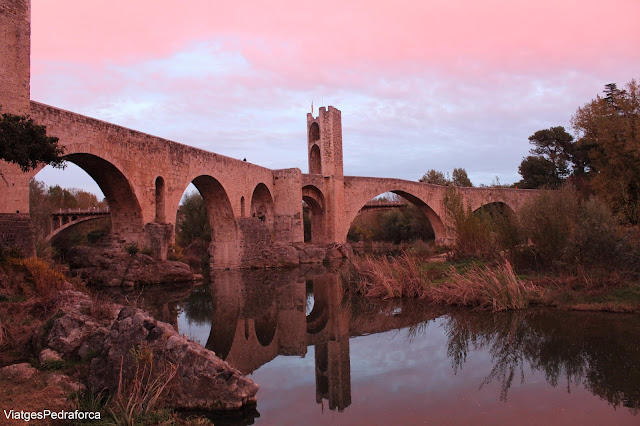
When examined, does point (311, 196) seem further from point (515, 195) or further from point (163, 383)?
point (163, 383)

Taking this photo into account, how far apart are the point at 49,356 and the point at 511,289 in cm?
749

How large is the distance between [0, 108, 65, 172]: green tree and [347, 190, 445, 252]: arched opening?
2571cm

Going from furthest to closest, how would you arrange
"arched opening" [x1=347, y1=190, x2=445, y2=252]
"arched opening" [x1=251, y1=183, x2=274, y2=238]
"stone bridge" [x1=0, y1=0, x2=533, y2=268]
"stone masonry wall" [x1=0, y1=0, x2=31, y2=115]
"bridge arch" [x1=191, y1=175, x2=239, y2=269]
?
1. "arched opening" [x1=347, y1=190, x2=445, y2=252]
2. "arched opening" [x1=251, y1=183, x2=274, y2=238]
3. "bridge arch" [x1=191, y1=175, x2=239, y2=269]
4. "stone bridge" [x1=0, y1=0, x2=533, y2=268]
5. "stone masonry wall" [x1=0, y1=0, x2=31, y2=115]

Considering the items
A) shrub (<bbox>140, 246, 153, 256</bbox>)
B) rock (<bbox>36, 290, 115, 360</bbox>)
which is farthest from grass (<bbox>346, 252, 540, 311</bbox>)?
rock (<bbox>36, 290, 115, 360</bbox>)

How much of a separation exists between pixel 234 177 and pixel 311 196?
23.6 ft

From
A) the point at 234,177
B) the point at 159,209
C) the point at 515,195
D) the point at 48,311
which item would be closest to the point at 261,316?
the point at 48,311

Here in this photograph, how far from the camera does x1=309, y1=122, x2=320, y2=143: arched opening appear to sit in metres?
27.5

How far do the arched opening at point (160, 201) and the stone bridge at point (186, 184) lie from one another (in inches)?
1.2

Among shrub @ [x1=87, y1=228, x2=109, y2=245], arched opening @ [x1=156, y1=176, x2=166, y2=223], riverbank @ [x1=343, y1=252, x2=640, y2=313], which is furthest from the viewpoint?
shrub @ [x1=87, y1=228, x2=109, y2=245]

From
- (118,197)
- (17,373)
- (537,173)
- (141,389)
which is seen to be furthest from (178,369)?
(537,173)

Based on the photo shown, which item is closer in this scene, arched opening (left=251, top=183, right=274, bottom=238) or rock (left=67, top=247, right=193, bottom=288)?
rock (left=67, top=247, right=193, bottom=288)

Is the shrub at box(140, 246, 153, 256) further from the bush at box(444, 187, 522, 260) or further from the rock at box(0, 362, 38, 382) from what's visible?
the rock at box(0, 362, 38, 382)

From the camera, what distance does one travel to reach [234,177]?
19.2 meters

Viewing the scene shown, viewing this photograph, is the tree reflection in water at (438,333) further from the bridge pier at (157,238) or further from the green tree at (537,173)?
the green tree at (537,173)
